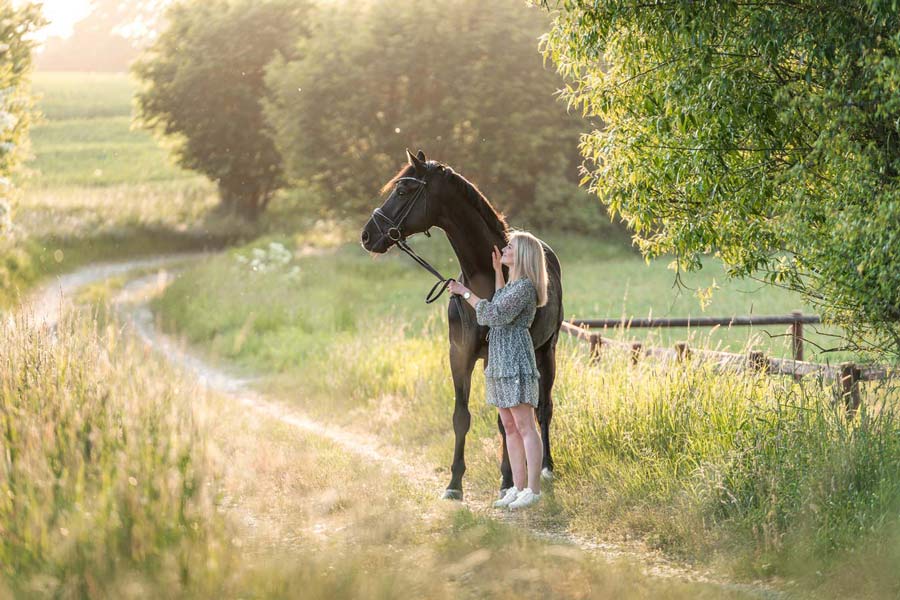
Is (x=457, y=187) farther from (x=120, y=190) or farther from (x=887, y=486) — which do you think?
(x=120, y=190)

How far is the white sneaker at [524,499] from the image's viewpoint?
800 centimetres

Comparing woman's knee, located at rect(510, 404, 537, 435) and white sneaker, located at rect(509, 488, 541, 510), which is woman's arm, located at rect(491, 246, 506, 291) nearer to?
woman's knee, located at rect(510, 404, 537, 435)

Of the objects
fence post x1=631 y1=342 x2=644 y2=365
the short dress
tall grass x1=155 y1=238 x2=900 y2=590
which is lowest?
tall grass x1=155 y1=238 x2=900 y2=590

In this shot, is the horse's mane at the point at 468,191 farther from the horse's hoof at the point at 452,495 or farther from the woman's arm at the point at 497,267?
the horse's hoof at the point at 452,495

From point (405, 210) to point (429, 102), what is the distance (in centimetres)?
2632

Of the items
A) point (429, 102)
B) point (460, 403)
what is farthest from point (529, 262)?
point (429, 102)

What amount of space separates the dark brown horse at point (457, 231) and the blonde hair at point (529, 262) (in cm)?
58

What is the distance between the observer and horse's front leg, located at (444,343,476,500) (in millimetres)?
8391

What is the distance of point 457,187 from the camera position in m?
8.23

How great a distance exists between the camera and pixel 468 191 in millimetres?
8250

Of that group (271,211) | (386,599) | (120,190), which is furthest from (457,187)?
(120,190)

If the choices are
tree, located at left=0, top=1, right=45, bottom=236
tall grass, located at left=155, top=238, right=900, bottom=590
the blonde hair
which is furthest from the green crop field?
the blonde hair

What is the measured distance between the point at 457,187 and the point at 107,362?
10.4 feet

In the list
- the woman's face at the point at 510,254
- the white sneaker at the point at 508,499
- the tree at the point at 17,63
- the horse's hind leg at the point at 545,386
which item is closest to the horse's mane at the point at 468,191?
the woman's face at the point at 510,254
